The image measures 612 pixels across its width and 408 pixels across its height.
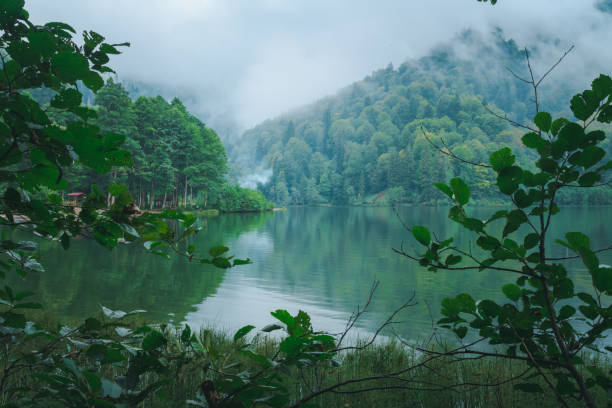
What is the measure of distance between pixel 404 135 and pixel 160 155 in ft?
279

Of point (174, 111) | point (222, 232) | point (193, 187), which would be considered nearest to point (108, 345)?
point (222, 232)

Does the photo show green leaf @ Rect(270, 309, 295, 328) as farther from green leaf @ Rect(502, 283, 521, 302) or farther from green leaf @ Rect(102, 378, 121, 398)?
green leaf @ Rect(502, 283, 521, 302)

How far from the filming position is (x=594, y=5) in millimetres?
136125

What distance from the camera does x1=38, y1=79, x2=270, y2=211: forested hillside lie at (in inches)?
1207

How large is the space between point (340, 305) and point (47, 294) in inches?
270

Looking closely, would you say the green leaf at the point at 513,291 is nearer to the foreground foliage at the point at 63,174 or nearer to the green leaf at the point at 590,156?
the green leaf at the point at 590,156

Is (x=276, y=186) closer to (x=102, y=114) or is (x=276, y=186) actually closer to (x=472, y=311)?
(x=102, y=114)

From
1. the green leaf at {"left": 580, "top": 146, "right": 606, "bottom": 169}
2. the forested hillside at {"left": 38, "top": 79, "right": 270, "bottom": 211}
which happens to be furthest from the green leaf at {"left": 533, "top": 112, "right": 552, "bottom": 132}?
the forested hillside at {"left": 38, "top": 79, "right": 270, "bottom": 211}

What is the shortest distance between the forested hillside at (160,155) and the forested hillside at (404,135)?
1381 inches

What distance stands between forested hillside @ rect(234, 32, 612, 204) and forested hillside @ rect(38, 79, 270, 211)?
115 ft

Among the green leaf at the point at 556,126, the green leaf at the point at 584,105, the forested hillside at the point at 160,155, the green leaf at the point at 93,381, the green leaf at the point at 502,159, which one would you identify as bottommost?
the green leaf at the point at 93,381

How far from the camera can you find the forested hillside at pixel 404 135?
85812 millimetres

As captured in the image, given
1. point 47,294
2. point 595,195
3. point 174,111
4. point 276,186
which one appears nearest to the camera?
point 47,294

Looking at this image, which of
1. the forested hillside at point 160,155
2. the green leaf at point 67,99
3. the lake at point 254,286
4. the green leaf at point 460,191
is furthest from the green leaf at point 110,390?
the forested hillside at point 160,155
